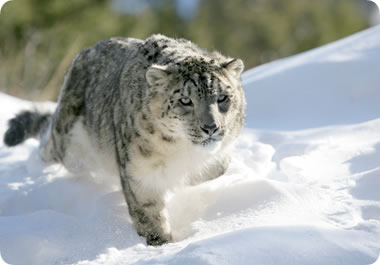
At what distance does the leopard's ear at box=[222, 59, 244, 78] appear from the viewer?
4699mm

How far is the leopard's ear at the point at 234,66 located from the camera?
4.70 meters

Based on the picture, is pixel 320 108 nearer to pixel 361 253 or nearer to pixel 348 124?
pixel 348 124

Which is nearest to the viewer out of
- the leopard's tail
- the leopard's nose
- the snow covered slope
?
Result: the leopard's nose

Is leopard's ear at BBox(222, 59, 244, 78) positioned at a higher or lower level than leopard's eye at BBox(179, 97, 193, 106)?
higher

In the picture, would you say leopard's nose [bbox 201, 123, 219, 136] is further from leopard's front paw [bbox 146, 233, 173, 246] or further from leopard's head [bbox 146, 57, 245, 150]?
leopard's front paw [bbox 146, 233, 173, 246]

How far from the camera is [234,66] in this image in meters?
4.76

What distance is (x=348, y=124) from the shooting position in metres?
6.50

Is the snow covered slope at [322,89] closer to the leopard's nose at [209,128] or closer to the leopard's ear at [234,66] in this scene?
the leopard's ear at [234,66]

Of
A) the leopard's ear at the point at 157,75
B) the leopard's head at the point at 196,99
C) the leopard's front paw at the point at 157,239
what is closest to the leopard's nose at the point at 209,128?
the leopard's head at the point at 196,99

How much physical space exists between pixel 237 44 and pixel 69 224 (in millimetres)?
35744

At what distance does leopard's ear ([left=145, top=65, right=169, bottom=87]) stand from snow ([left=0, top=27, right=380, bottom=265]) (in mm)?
1270

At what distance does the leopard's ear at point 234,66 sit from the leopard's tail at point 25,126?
128 inches

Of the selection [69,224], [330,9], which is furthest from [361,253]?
[330,9]

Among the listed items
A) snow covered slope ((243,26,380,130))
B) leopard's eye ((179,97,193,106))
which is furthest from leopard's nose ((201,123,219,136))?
snow covered slope ((243,26,380,130))
